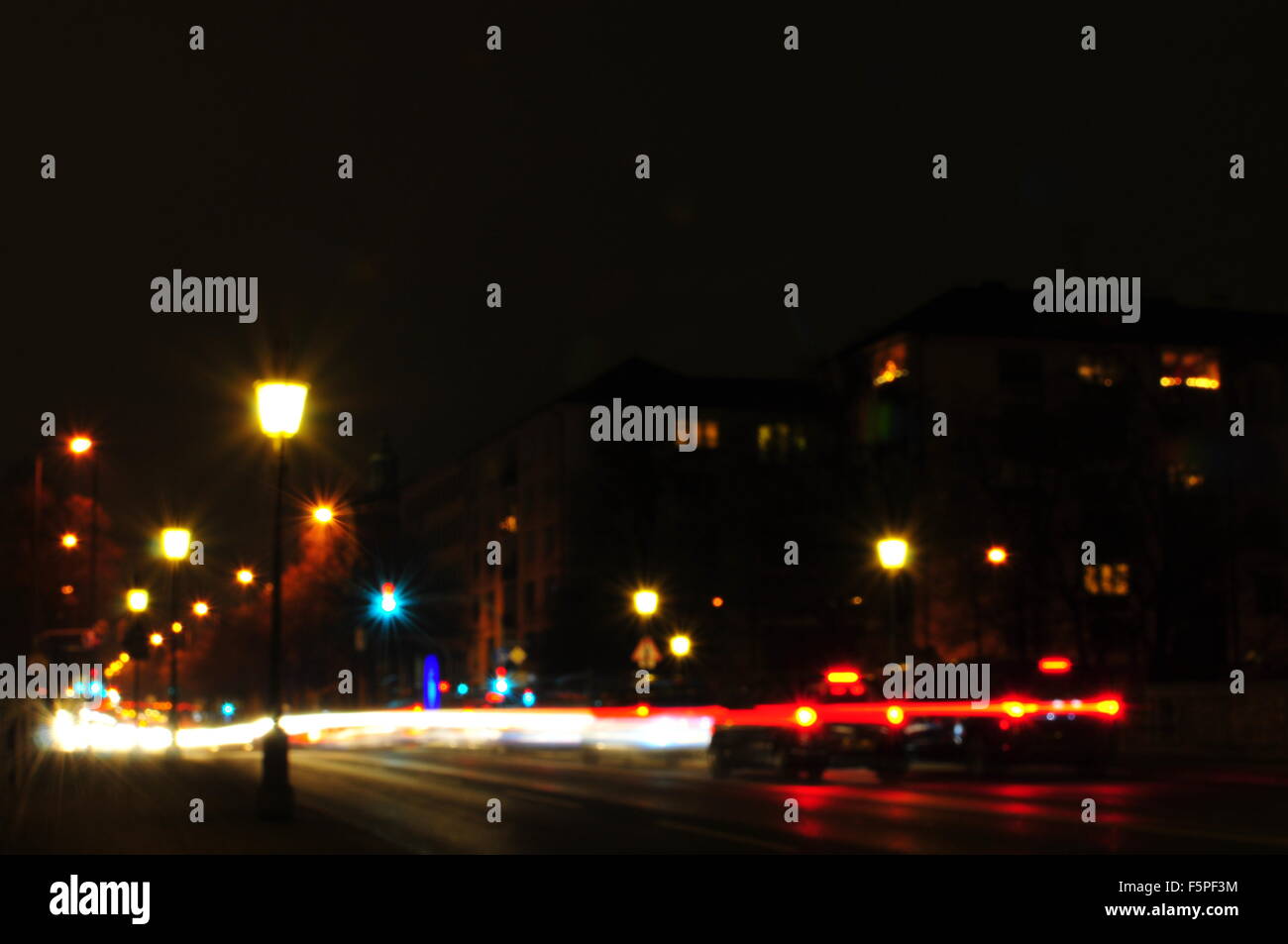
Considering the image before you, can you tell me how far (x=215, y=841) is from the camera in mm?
15258

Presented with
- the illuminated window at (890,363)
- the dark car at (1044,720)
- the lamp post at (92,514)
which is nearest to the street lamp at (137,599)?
the lamp post at (92,514)

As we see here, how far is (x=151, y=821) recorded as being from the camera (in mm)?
17891

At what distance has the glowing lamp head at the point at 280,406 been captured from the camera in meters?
19.5

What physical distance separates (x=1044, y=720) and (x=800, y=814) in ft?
30.9

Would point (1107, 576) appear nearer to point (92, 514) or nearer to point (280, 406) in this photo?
point (92, 514)

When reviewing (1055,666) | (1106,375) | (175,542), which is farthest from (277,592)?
(1106,375)

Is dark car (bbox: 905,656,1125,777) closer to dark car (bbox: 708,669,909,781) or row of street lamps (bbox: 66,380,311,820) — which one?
dark car (bbox: 708,669,909,781)

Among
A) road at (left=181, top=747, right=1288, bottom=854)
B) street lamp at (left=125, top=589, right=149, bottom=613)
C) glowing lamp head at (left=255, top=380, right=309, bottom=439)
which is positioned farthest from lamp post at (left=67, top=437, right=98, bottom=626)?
glowing lamp head at (left=255, top=380, right=309, bottom=439)

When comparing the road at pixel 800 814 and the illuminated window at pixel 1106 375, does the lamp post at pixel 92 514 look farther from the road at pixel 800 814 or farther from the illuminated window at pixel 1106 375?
the illuminated window at pixel 1106 375

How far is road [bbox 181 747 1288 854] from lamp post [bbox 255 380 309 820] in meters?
1.08
